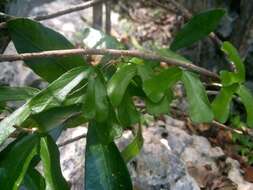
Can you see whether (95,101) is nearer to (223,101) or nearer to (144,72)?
(144,72)

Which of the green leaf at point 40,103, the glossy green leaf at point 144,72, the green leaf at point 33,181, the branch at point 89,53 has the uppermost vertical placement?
the branch at point 89,53

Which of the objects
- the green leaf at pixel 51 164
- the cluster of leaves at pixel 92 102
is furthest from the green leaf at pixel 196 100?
the green leaf at pixel 51 164

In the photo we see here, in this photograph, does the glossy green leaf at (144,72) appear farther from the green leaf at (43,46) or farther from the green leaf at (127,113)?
the green leaf at (43,46)

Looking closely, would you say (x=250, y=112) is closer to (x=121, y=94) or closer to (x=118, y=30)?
(x=121, y=94)

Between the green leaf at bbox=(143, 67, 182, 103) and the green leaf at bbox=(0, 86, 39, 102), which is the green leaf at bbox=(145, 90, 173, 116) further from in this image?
the green leaf at bbox=(0, 86, 39, 102)

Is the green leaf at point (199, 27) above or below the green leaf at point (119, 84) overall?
above

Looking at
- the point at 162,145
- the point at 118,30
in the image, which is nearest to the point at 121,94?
the point at 162,145

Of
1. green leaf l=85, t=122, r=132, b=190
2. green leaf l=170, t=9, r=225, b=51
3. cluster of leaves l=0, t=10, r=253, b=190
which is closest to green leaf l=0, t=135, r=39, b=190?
cluster of leaves l=0, t=10, r=253, b=190
